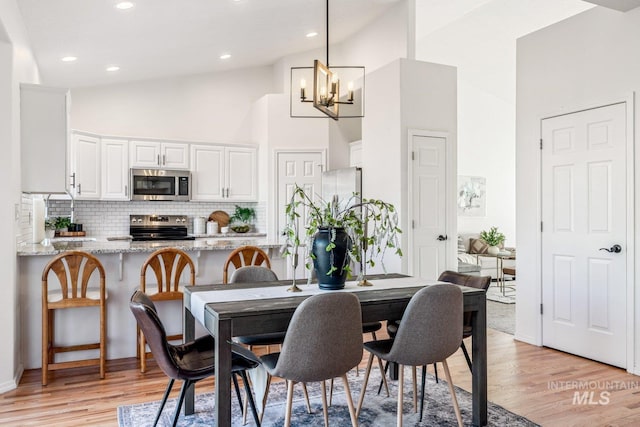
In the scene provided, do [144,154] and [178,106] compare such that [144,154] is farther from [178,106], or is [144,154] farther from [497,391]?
[497,391]

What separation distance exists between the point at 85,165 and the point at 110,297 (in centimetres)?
298

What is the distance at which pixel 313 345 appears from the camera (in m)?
2.18

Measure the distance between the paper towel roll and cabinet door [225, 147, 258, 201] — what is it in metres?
2.56

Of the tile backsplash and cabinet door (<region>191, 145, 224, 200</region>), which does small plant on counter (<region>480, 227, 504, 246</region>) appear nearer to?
the tile backsplash

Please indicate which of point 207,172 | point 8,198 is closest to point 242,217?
point 207,172

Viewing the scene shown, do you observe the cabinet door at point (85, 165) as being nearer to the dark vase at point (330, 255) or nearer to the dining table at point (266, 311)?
the dining table at point (266, 311)

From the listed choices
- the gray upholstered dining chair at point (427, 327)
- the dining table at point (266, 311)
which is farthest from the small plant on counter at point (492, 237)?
the gray upholstered dining chair at point (427, 327)

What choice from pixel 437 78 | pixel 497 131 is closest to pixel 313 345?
pixel 437 78

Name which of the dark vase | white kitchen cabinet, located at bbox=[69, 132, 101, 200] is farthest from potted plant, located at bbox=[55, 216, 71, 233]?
the dark vase

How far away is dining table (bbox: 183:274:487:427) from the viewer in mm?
2168

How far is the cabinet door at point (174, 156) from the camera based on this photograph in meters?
6.81

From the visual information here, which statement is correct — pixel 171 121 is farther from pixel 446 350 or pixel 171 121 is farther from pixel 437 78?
pixel 446 350

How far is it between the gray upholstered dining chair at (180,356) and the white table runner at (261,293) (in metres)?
0.21

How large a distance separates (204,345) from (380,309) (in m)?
1.04
